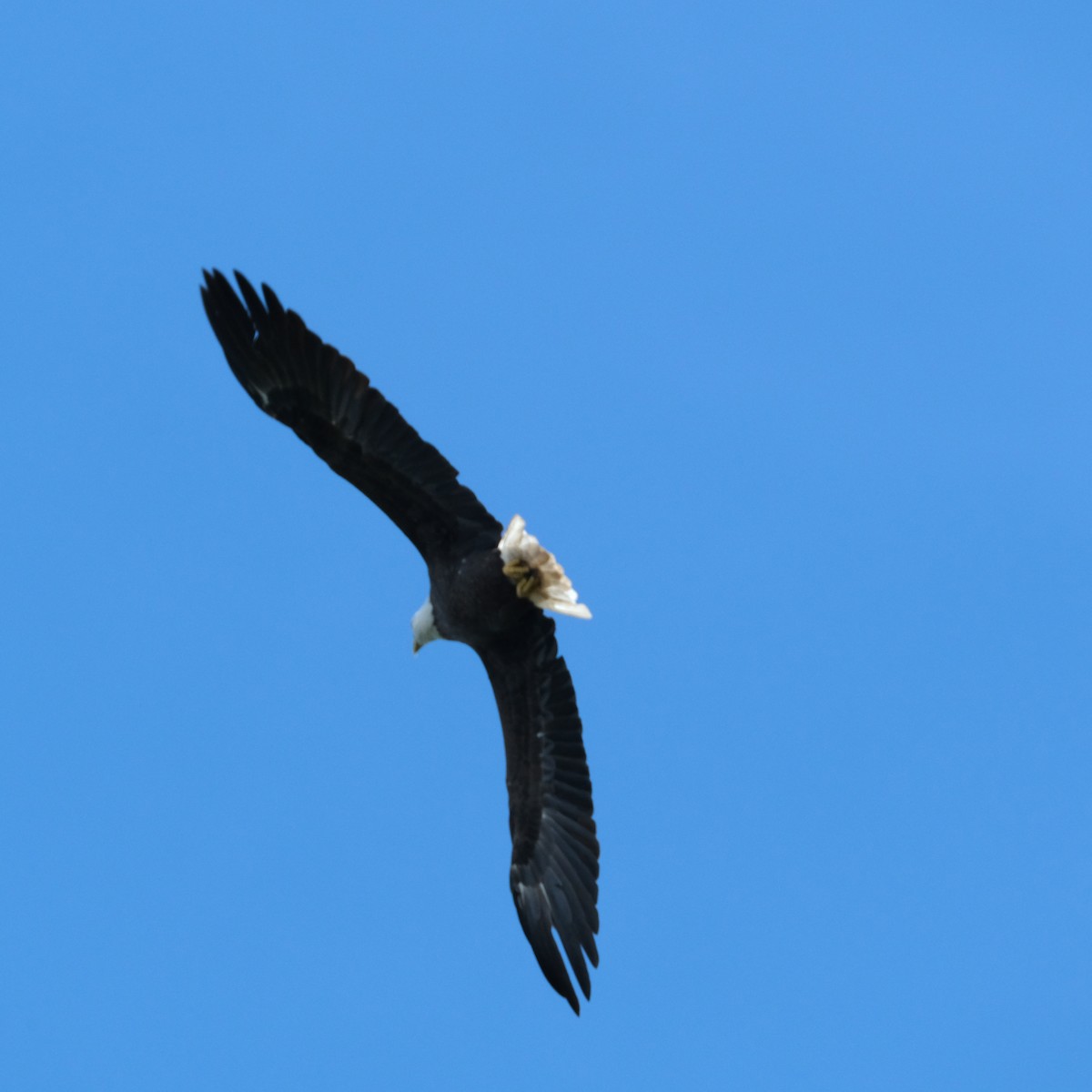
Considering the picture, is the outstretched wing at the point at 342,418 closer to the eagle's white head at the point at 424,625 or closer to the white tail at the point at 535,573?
the white tail at the point at 535,573

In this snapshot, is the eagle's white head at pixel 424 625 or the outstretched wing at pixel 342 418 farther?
the eagle's white head at pixel 424 625

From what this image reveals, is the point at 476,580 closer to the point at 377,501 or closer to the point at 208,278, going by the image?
the point at 377,501

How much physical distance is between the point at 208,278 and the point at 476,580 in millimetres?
1935

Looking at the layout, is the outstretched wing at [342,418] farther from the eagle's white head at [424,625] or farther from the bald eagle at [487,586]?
the eagle's white head at [424,625]

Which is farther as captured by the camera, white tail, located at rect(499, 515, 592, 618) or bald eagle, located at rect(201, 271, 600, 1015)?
white tail, located at rect(499, 515, 592, 618)

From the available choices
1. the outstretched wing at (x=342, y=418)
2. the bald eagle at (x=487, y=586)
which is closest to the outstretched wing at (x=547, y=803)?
the bald eagle at (x=487, y=586)

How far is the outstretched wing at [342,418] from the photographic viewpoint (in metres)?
Result: 9.16

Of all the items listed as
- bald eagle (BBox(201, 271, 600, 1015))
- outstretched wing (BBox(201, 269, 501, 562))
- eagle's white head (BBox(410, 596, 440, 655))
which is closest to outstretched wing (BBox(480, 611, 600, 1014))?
bald eagle (BBox(201, 271, 600, 1015))

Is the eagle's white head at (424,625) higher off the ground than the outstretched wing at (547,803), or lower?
higher

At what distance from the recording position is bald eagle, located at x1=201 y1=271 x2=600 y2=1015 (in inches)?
364

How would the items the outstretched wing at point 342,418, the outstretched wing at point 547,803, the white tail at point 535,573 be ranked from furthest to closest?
the outstretched wing at point 547,803, the white tail at point 535,573, the outstretched wing at point 342,418

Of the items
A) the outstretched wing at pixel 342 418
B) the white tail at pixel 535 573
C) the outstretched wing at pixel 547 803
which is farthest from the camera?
the outstretched wing at pixel 547 803

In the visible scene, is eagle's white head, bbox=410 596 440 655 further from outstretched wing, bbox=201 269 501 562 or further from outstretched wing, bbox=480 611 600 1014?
outstretched wing, bbox=201 269 501 562

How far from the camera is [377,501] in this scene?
975 cm
